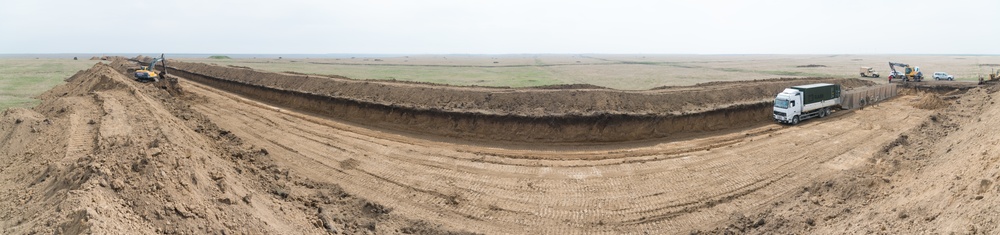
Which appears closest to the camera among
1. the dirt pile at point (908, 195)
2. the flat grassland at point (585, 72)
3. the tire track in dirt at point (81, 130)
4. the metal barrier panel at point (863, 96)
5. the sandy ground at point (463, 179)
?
the dirt pile at point (908, 195)

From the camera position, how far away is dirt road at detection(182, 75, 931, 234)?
45.3 feet

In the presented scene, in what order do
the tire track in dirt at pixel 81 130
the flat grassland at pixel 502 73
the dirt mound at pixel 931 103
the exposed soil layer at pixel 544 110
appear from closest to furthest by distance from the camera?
1. the tire track in dirt at pixel 81 130
2. the exposed soil layer at pixel 544 110
3. the dirt mound at pixel 931 103
4. the flat grassland at pixel 502 73

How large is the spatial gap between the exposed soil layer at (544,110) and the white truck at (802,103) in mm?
1618

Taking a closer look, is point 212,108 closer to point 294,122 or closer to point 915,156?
point 294,122

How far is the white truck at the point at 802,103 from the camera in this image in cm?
2557

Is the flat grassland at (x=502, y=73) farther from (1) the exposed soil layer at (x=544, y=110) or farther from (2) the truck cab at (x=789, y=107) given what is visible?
(2) the truck cab at (x=789, y=107)

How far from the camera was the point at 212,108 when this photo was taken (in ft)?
94.0

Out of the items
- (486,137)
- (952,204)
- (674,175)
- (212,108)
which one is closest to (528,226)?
(674,175)

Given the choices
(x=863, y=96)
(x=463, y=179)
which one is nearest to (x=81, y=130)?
(x=463, y=179)

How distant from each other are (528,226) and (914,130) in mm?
19147

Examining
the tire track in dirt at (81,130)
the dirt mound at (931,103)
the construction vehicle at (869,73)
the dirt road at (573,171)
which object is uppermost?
the construction vehicle at (869,73)

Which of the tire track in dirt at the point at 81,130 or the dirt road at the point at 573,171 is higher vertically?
the tire track in dirt at the point at 81,130

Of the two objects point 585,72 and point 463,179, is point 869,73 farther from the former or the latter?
point 463,179

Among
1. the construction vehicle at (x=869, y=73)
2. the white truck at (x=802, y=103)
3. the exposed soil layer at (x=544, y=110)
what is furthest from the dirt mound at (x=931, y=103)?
the construction vehicle at (x=869, y=73)
